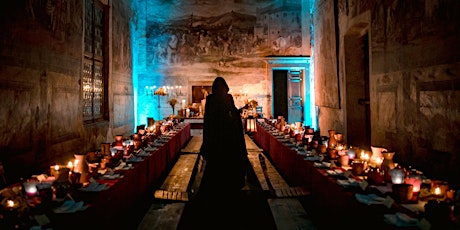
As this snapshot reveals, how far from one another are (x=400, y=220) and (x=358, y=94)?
6782mm

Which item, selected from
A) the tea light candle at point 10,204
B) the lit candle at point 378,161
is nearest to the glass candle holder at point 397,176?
the lit candle at point 378,161

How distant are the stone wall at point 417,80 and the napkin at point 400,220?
8.60 ft

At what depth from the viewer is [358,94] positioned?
341 inches

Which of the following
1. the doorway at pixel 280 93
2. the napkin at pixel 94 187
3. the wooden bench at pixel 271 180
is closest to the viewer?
the napkin at pixel 94 187

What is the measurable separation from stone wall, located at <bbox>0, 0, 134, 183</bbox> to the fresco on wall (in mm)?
7915

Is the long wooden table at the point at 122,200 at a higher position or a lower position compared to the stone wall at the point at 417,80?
lower

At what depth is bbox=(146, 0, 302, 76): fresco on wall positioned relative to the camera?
16531 millimetres

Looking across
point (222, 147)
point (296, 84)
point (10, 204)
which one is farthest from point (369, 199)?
point (296, 84)

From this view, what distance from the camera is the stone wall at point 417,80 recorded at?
4516 mm

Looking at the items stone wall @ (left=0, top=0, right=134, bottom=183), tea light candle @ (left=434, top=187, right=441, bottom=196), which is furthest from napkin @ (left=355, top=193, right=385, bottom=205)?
stone wall @ (left=0, top=0, right=134, bottom=183)

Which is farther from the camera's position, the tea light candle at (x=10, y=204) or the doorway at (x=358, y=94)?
the doorway at (x=358, y=94)

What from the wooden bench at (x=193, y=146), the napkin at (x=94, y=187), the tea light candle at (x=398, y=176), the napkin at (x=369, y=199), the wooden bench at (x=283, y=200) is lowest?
the wooden bench at (x=283, y=200)

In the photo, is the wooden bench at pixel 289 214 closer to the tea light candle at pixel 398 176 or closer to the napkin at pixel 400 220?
the tea light candle at pixel 398 176

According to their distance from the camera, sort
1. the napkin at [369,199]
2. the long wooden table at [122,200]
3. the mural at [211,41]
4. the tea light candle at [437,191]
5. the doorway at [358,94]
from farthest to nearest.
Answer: the mural at [211,41] → the doorway at [358,94] → the tea light candle at [437,191] → the napkin at [369,199] → the long wooden table at [122,200]
